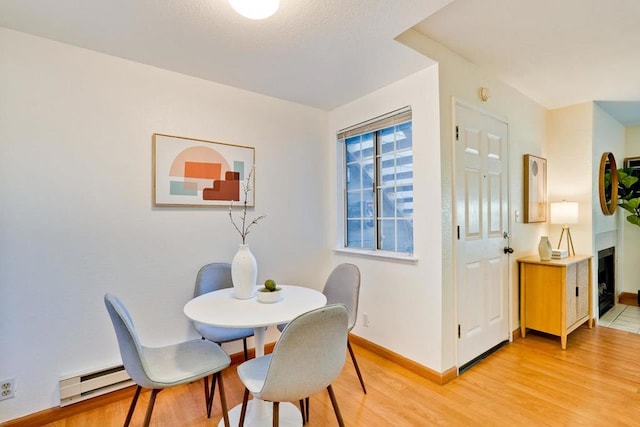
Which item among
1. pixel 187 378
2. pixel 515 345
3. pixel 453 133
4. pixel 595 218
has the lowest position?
pixel 515 345

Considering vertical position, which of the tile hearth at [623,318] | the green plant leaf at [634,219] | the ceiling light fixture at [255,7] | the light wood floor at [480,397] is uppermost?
the ceiling light fixture at [255,7]

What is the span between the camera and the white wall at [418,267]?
2.20 metres

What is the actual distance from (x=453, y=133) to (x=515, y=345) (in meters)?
2.06

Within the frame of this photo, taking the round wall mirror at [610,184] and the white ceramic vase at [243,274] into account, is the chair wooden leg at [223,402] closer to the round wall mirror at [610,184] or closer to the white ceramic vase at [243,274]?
the white ceramic vase at [243,274]

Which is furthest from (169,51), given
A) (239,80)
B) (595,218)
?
(595,218)

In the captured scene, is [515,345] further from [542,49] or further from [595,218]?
[542,49]

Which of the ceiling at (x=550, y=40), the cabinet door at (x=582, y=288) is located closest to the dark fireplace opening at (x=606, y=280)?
the cabinet door at (x=582, y=288)

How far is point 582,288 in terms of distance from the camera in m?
3.05

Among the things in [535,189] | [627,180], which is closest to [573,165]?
[535,189]

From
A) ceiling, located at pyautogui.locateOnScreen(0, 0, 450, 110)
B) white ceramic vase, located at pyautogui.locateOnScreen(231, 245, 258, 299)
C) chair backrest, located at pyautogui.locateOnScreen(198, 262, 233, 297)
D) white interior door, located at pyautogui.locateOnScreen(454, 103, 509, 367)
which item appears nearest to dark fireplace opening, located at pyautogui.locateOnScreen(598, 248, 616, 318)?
white interior door, located at pyautogui.locateOnScreen(454, 103, 509, 367)

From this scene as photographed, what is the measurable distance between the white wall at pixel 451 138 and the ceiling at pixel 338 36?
0.09 metres

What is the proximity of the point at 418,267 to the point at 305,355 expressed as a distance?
135cm

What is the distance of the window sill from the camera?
2375 mm

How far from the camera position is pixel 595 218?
3.31 m
